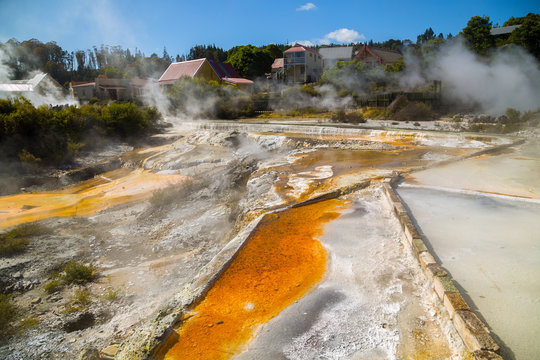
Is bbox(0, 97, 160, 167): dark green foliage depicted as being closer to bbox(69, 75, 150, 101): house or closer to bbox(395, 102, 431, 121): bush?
bbox(395, 102, 431, 121): bush

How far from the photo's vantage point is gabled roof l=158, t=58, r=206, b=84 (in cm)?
3256

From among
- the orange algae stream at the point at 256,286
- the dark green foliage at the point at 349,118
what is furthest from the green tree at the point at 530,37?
the orange algae stream at the point at 256,286

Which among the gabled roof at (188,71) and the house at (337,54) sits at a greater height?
the house at (337,54)

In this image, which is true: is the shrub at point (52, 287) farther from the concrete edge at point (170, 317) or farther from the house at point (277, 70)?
the house at point (277, 70)

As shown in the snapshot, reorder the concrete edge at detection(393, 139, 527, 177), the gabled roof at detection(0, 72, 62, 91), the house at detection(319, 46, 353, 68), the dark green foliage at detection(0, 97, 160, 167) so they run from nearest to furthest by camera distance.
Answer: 1. the concrete edge at detection(393, 139, 527, 177)
2. the dark green foliage at detection(0, 97, 160, 167)
3. the gabled roof at detection(0, 72, 62, 91)
4. the house at detection(319, 46, 353, 68)

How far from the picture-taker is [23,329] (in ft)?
14.7

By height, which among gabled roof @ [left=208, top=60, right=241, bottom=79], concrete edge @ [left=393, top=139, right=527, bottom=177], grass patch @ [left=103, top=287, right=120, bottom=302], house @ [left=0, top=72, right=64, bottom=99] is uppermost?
gabled roof @ [left=208, top=60, right=241, bottom=79]

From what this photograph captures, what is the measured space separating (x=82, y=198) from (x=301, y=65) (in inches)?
1299

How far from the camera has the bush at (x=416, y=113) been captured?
19.0 metres

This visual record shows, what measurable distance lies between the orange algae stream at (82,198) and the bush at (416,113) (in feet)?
46.0

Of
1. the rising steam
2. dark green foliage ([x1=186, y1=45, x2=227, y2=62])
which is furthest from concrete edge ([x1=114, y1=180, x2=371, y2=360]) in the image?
dark green foliage ([x1=186, y1=45, x2=227, y2=62])

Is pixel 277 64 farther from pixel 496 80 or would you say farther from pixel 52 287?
pixel 52 287

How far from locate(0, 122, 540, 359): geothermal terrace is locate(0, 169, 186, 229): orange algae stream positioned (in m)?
0.09

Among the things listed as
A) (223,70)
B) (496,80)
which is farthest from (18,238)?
(223,70)
